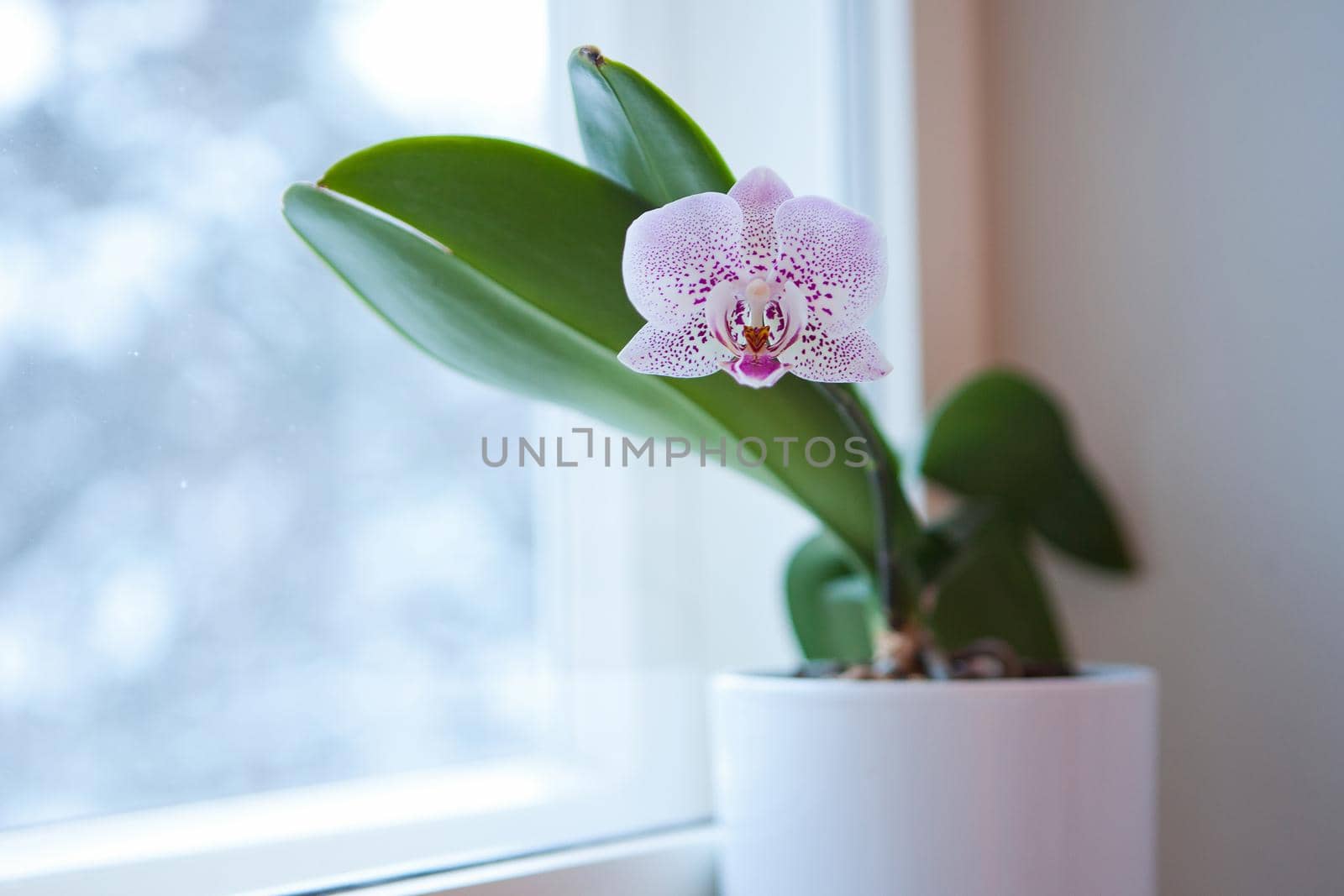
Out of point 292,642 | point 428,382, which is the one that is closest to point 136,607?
point 292,642

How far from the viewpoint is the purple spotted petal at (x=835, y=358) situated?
377 mm

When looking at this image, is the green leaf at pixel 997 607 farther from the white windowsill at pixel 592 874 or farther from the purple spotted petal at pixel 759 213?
the purple spotted petal at pixel 759 213

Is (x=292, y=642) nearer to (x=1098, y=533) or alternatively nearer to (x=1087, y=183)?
(x=1098, y=533)

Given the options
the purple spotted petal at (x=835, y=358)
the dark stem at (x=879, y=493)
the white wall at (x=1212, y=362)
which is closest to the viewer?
the purple spotted petal at (x=835, y=358)

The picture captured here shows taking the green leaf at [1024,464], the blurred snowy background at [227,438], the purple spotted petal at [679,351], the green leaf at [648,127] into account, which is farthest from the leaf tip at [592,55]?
the green leaf at [1024,464]

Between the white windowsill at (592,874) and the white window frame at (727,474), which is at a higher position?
the white window frame at (727,474)

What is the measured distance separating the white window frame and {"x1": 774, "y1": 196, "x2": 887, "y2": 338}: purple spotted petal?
1.25ft

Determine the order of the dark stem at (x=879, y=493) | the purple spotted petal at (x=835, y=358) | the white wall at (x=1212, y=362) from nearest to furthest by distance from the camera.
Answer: the purple spotted petal at (x=835, y=358) < the dark stem at (x=879, y=493) < the white wall at (x=1212, y=362)

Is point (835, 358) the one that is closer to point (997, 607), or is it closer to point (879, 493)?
point (879, 493)

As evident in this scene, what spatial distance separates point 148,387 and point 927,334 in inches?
21.6

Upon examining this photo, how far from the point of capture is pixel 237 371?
61cm

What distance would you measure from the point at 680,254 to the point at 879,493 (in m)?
0.21

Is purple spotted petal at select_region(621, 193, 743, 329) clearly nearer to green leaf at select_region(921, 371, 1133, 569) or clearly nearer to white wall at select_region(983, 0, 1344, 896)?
green leaf at select_region(921, 371, 1133, 569)

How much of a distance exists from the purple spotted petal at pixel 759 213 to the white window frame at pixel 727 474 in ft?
1.22
